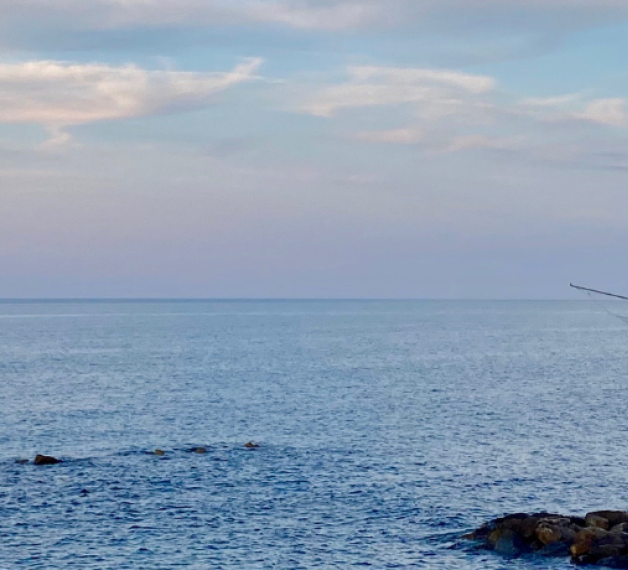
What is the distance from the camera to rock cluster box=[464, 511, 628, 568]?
43344 mm

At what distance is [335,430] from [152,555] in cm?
4054

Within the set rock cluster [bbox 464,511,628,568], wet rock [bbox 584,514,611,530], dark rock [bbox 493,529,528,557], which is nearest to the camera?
rock cluster [bbox 464,511,628,568]

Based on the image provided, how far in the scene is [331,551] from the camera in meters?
46.5

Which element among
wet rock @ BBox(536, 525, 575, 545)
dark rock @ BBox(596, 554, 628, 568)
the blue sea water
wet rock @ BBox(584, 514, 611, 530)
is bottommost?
the blue sea water

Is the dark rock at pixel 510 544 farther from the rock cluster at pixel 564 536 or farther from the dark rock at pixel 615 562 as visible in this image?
the dark rock at pixel 615 562

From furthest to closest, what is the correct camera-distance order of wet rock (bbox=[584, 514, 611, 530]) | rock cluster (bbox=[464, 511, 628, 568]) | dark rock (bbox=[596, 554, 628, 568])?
wet rock (bbox=[584, 514, 611, 530]), rock cluster (bbox=[464, 511, 628, 568]), dark rock (bbox=[596, 554, 628, 568])

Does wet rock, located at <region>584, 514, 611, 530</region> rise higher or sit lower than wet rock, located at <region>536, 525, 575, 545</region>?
higher

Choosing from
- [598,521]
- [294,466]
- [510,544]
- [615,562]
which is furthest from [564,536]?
[294,466]

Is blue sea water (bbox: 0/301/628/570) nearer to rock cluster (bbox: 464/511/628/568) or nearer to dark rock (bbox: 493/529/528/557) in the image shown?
dark rock (bbox: 493/529/528/557)

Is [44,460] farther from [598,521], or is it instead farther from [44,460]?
[598,521]

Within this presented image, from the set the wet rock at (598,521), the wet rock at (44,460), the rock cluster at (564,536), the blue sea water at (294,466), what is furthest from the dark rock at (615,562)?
the wet rock at (44,460)

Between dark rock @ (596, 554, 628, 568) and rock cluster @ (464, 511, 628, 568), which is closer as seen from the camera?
dark rock @ (596, 554, 628, 568)

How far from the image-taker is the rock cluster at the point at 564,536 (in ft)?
142

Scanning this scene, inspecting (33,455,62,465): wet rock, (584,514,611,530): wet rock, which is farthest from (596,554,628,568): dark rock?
(33,455,62,465): wet rock
